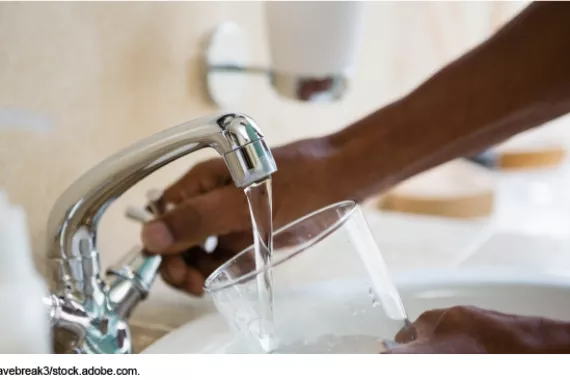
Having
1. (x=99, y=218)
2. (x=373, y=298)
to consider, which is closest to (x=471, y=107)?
(x=373, y=298)

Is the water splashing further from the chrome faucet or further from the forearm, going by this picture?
the forearm

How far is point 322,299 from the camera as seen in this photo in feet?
1.36

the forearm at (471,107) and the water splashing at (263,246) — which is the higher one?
the forearm at (471,107)

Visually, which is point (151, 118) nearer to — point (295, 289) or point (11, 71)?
point (11, 71)

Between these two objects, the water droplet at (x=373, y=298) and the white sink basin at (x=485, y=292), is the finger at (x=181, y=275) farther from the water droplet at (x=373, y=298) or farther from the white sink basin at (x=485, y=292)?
the water droplet at (x=373, y=298)

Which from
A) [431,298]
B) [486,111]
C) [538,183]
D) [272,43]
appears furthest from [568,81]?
[538,183]

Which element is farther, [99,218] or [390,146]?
[390,146]

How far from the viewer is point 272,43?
65cm

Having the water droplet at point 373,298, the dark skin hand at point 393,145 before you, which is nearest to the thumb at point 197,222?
the dark skin hand at point 393,145

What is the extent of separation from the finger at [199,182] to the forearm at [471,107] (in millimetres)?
95

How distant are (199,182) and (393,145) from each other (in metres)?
0.16

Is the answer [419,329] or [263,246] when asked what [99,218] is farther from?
[419,329]

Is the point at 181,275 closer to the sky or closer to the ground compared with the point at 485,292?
closer to the sky

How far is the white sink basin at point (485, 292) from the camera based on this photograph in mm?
501
